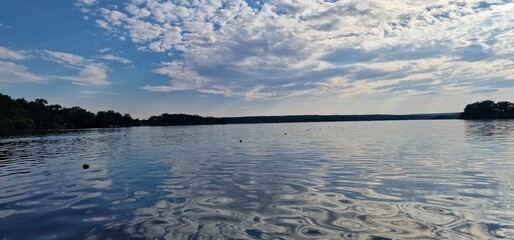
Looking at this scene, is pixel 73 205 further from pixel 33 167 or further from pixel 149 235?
pixel 33 167

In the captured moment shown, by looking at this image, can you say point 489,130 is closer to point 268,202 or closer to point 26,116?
point 268,202

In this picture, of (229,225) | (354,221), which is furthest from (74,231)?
(354,221)

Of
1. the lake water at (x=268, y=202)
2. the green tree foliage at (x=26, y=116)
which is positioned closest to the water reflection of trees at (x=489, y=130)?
the lake water at (x=268, y=202)

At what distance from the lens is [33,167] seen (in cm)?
2498

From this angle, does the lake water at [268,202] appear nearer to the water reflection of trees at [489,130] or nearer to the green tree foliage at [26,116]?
the water reflection of trees at [489,130]

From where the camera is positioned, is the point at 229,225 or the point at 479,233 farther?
the point at 229,225

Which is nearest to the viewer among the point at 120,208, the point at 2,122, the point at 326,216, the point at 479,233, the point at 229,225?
the point at 479,233

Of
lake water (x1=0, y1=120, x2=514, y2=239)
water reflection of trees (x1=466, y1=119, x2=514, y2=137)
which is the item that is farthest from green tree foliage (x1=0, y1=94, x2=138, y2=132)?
water reflection of trees (x1=466, y1=119, x2=514, y2=137)

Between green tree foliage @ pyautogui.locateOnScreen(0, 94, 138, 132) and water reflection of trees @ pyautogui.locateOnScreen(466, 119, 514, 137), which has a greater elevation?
green tree foliage @ pyautogui.locateOnScreen(0, 94, 138, 132)

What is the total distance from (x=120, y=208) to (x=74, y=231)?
261 centimetres

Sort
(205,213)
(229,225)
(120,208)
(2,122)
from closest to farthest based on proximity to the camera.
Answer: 1. (229,225)
2. (205,213)
3. (120,208)
4. (2,122)

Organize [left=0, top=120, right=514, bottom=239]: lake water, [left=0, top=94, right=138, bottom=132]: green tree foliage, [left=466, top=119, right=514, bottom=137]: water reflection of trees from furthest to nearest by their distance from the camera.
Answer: [left=0, top=94, right=138, bottom=132]: green tree foliage < [left=466, top=119, right=514, bottom=137]: water reflection of trees < [left=0, top=120, right=514, bottom=239]: lake water

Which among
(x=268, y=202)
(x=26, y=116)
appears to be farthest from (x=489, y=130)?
(x=26, y=116)

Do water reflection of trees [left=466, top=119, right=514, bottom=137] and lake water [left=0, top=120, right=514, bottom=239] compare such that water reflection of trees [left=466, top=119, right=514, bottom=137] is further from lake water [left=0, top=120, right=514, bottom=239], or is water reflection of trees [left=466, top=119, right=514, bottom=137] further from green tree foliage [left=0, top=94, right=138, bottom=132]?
green tree foliage [left=0, top=94, right=138, bottom=132]
